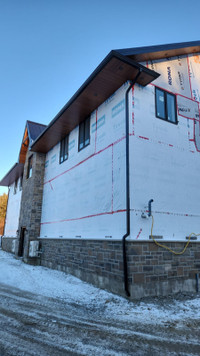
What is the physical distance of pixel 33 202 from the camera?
45.0 ft

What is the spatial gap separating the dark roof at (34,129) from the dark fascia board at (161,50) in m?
9.78

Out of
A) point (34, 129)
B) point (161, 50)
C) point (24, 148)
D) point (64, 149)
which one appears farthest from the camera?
point (24, 148)

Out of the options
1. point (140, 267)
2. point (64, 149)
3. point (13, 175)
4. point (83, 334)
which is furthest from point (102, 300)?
point (13, 175)

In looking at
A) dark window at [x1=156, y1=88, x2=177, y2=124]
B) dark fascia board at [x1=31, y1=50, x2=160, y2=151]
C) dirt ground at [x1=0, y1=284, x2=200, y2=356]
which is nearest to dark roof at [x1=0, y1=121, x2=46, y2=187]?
dark fascia board at [x1=31, y1=50, x2=160, y2=151]

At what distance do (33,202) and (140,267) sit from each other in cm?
880

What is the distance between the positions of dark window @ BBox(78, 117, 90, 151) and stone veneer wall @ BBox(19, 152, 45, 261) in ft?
15.4

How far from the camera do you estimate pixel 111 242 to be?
7.30 meters

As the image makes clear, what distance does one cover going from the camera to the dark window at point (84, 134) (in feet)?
33.8

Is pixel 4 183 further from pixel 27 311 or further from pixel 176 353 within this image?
pixel 176 353

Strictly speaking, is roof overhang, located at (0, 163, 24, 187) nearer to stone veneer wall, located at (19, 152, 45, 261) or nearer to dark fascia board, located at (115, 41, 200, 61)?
stone veneer wall, located at (19, 152, 45, 261)

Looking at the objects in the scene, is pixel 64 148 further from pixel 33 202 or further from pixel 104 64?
pixel 104 64

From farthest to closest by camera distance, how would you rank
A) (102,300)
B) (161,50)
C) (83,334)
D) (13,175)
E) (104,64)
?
(13,175), (161,50), (104,64), (102,300), (83,334)

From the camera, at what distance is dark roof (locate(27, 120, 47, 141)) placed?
52.5 ft

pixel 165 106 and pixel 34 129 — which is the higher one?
pixel 34 129
